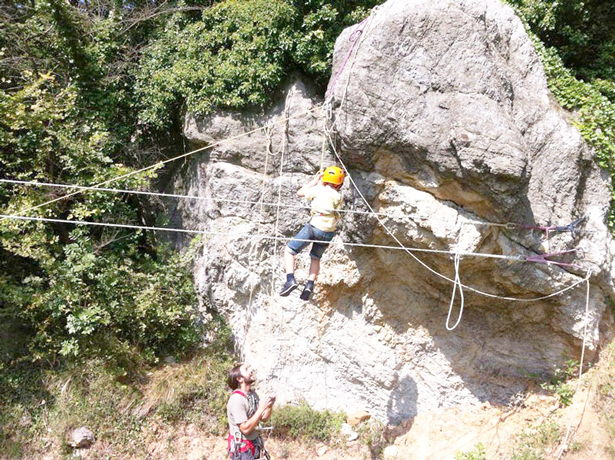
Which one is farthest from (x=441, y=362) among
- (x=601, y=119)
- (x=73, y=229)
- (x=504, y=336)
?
(x=73, y=229)

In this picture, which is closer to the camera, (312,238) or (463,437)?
(312,238)

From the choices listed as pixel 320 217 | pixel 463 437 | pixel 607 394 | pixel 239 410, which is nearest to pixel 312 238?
pixel 320 217

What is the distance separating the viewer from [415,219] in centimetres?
629

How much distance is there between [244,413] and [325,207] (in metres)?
2.34

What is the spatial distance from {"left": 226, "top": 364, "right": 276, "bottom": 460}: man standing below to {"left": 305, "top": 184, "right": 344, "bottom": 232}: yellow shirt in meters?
1.85

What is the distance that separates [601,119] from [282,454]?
242 inches

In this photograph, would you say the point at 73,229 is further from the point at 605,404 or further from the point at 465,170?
the point at 605,404

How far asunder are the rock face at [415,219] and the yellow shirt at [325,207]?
579 mm

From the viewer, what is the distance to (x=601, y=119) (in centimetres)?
638

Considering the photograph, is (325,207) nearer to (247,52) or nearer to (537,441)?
(247,52)

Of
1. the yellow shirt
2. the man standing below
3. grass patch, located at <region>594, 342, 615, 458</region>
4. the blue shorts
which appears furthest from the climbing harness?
grass patch, located at <region>594, 342, 615, 458</region>

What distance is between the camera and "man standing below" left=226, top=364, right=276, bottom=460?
4.56 m

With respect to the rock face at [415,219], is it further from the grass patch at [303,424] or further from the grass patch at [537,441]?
the grass patch at [537,441]

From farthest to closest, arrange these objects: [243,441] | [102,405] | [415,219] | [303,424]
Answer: [303,424], [102,405], [415,219], [243,441]
